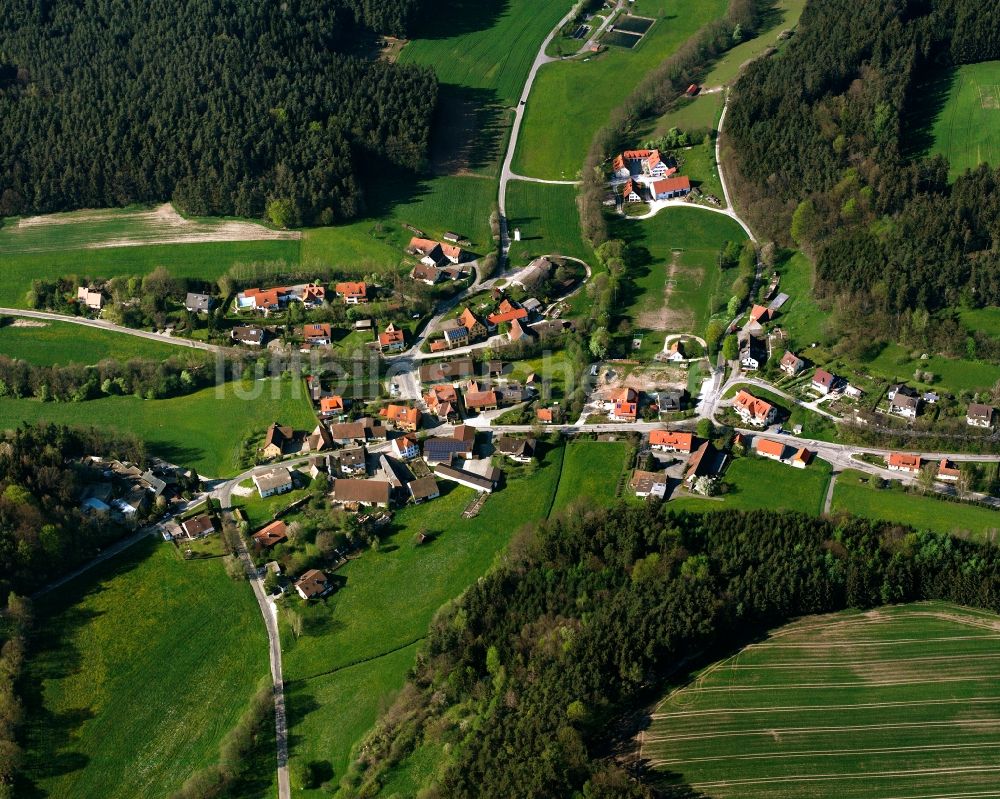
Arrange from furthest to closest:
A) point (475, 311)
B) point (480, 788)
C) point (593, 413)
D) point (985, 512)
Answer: point (475, 311), point (593, 413), point (985, 512), point (480, 788)

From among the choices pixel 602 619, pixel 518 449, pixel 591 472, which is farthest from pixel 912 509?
pixel 518 449

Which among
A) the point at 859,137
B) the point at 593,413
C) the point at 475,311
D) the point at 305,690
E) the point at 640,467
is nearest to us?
the point at 305,690

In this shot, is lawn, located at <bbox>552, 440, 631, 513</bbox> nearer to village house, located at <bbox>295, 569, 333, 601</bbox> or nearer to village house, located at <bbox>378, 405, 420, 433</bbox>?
village house, located at <bbox>378, 405, 420, 433</bbox>

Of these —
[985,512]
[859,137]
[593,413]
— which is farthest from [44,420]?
[859,137]

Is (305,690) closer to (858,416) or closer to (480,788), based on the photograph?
(480,788)

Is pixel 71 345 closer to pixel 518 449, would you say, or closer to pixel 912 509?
pixel 518 449
